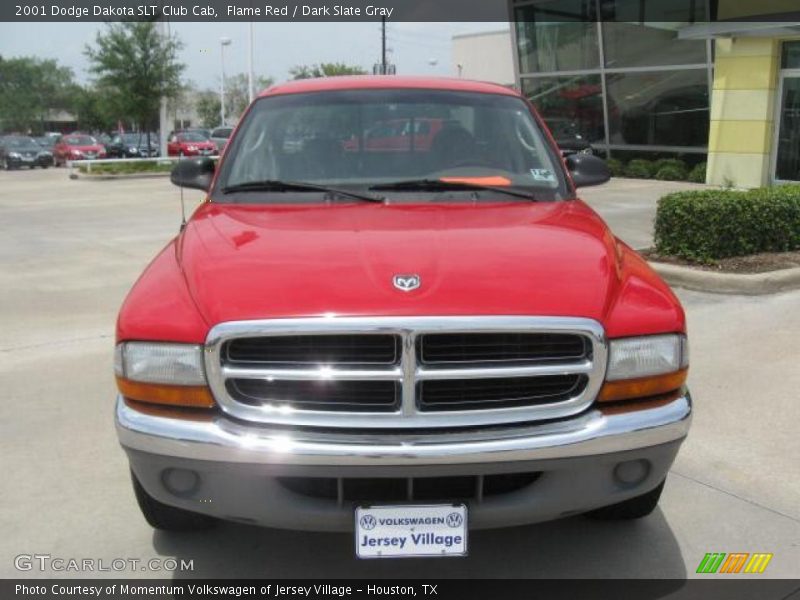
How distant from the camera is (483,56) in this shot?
41438 millimetres

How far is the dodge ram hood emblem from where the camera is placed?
2622 millimetres

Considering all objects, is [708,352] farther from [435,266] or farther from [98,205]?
[98,205]

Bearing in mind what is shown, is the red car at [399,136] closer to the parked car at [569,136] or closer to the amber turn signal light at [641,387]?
the amber turn signal light at [641,387]

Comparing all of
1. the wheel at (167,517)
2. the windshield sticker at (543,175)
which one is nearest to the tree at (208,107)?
the windshield sticker at (543,175)

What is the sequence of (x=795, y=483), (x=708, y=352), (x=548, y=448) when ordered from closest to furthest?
(x=548, y=448) < (x=795, y=483) < (x=708, y=352)

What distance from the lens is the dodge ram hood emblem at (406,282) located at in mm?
2622

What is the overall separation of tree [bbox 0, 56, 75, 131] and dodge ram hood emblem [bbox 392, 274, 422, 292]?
87.5 metres

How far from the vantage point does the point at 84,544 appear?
10.7 ft

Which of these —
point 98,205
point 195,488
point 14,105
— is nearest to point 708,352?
point 195,488

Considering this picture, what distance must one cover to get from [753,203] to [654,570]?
20.0 ft

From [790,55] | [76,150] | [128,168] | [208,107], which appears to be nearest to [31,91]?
[208,107]

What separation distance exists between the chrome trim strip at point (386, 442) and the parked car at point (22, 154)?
3567cm

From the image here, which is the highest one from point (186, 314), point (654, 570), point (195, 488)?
point (186, 314)

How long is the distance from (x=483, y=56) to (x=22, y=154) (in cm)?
2276
